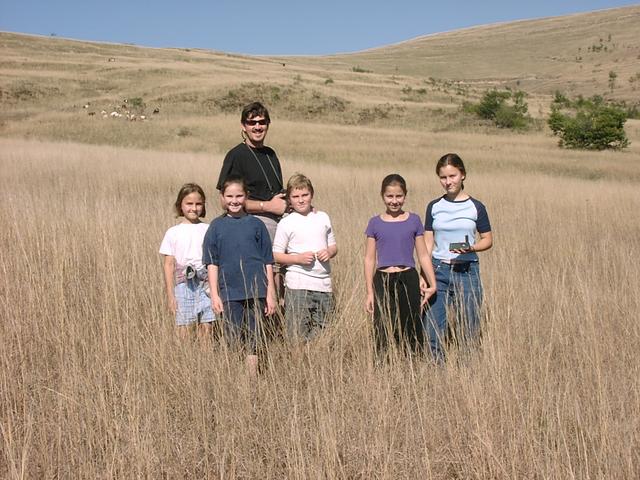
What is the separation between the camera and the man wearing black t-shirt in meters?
4.38

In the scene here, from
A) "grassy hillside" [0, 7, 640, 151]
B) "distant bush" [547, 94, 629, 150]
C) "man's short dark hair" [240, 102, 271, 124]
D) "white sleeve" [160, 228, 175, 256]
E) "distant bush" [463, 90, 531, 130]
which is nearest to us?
"white sleeve" [160, 228, 175, 256]

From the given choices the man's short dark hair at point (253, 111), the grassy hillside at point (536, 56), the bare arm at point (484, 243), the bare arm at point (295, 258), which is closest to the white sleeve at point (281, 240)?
the bare arm at point (295, 258)

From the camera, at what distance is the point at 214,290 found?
3.86 meters

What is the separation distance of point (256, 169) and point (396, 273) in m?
1.29

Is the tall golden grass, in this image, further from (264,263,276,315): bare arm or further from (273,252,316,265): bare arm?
(273,252,316,265): bare arm

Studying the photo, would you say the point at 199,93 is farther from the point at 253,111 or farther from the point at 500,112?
the point at 253,111

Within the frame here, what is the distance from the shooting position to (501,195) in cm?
1164

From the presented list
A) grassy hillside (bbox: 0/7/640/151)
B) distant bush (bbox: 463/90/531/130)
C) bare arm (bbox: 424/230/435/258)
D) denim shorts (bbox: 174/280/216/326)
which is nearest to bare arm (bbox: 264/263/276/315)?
denim shorts (bbox: 174/280/216/326)

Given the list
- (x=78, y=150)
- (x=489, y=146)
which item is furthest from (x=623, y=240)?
(x=489, y=146)

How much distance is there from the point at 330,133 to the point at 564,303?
23.1 metres

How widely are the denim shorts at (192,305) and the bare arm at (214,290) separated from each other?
313mm

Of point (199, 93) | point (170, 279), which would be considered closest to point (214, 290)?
point (170, 279)

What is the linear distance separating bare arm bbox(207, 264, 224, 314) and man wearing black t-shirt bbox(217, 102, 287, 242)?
0.68 metres

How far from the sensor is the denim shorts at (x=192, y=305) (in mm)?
4148
